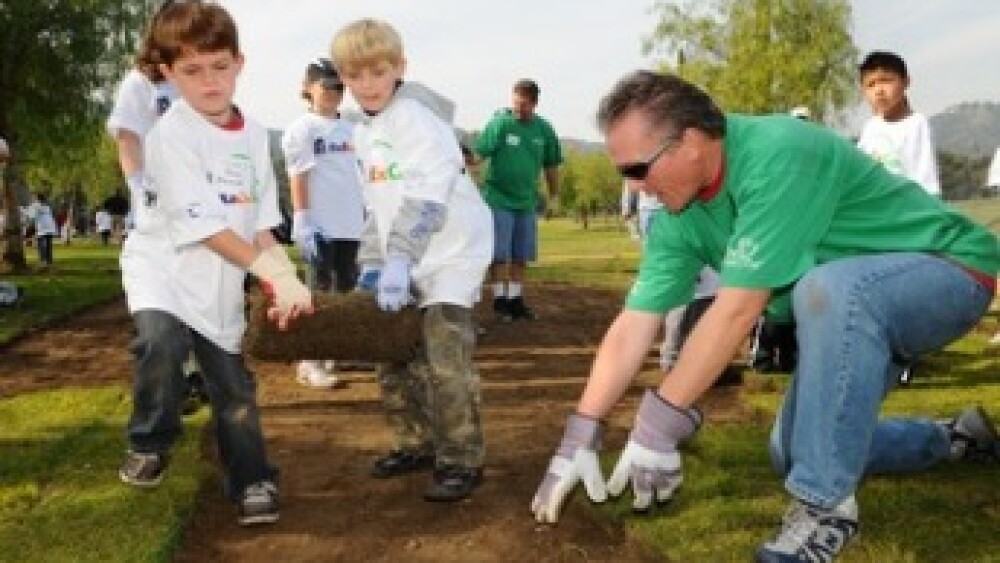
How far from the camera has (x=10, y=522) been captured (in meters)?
4.23

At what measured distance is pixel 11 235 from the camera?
24953 millimetres

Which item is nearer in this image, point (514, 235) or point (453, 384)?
point (453, 384)

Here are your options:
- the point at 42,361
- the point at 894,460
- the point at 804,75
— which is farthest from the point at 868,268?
the point at 804,75

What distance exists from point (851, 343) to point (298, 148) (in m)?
5.37

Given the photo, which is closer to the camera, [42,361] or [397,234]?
[397,234]

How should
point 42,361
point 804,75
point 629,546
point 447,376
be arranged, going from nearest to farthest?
point 629,546, point 447,376, point 42,361, point 804,75

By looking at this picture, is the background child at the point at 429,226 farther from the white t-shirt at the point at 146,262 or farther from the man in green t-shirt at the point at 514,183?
the man in green t-shirt at the point at 514,183

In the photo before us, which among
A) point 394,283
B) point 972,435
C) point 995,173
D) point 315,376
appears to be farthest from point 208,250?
point 995,173

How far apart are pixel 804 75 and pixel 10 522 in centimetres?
4149

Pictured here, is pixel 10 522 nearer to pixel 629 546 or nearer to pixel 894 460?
pixel 629 546

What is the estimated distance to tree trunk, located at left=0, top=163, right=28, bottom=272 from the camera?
24.4 meters

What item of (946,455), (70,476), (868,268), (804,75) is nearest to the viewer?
(868,268)

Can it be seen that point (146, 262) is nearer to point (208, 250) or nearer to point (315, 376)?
point (208, 250)

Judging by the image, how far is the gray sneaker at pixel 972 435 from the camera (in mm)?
4336
